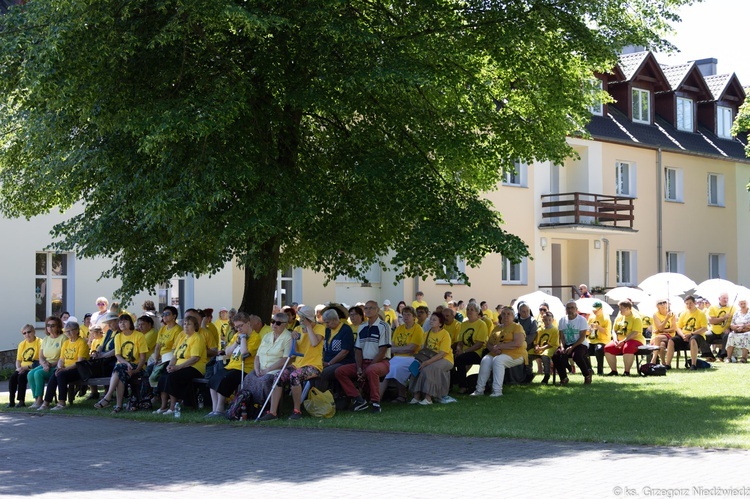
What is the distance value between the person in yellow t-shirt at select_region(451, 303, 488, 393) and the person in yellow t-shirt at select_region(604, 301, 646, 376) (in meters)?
4.10

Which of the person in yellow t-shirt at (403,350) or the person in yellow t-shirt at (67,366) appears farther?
the person in yellow t-shirt at (67,366)

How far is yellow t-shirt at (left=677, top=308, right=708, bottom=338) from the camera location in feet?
77.4

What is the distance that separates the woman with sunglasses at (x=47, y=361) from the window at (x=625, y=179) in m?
28.1

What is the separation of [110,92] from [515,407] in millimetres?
7715

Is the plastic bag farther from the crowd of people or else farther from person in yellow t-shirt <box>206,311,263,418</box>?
person in yellow t-shirt <box>206,311,263,418</box>

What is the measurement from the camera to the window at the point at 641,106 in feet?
144

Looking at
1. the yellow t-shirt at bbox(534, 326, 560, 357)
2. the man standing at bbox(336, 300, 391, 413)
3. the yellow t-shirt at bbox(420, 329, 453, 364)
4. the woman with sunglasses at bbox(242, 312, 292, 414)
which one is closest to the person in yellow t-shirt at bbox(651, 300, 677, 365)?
the yellow t-shirt at bbox(534, 326, 560, 357)

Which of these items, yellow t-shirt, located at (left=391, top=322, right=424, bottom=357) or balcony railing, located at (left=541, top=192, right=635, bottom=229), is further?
balcony railing, located at (left=541, top=192, right=635, bottom=229)

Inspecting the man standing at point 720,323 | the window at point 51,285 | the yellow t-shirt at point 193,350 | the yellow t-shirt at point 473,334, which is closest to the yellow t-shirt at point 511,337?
the yellow t-shirt at point 473,334

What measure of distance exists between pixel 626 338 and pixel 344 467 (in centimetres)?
1240

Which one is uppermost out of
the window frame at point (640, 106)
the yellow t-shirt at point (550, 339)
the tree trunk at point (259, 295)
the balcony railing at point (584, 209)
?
the window frame at point (640, 106)

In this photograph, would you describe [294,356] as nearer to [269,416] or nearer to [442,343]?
[269,416]

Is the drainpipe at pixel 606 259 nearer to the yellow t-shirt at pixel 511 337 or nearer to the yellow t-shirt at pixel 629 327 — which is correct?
the yellow t-shirt at pixel 629 327

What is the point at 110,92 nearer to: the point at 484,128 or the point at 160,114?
the point at 160,114
